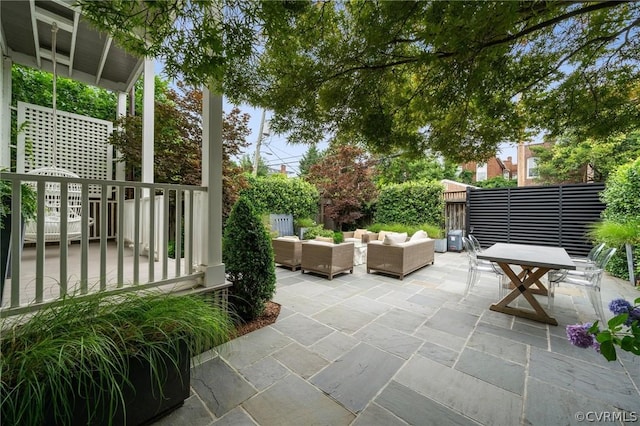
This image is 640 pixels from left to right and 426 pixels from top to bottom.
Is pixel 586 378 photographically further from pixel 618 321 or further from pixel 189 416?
pixel 189 416

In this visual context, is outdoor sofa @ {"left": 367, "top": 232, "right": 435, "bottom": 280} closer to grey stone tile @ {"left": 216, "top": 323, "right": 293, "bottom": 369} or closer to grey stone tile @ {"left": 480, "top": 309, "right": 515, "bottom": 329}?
grey stone tile @ {"left": 480, "top": 309, "right": 515, "bottom": 329}

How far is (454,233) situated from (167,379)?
8486 mm

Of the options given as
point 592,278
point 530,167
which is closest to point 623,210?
point 592,278

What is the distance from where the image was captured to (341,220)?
1005cm

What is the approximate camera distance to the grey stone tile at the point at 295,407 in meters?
1.61

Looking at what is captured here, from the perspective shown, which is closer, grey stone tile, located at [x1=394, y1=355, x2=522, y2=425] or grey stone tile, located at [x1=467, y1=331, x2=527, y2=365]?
grey stone tile, located at [x1=394, y1=355, x2=522, y2=425]

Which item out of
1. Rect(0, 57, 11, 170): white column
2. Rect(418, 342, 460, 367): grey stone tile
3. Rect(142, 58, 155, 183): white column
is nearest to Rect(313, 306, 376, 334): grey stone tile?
Rect(418, 342, 460, 367): grey stone tile

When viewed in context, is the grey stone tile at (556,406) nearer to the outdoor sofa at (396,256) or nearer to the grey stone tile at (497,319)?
the grey stone tile at (497,319)

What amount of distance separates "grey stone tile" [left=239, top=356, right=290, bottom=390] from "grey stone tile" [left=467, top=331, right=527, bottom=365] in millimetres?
1762

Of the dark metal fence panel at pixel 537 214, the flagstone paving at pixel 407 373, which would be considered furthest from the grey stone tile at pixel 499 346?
the dark metal fence panel at pixel 537 214

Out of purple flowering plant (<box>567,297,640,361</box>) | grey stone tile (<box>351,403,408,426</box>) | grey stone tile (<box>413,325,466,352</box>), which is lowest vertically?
grey stone tile (<box>351,403,408,426</box>)

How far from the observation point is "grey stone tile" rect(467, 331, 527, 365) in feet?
7.68

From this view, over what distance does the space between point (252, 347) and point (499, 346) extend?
2.30 m

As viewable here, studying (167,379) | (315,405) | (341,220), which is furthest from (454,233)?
(167,379)
